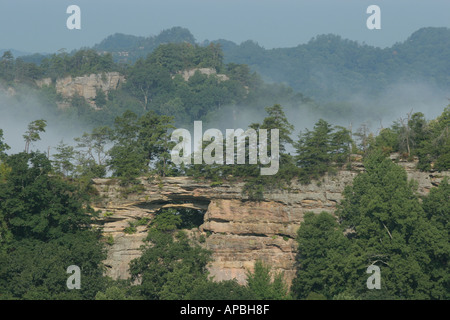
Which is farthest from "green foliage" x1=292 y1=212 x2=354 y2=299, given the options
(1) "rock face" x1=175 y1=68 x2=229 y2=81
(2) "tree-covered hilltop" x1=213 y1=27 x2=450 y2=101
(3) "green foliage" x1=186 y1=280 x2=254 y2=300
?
(2) "tree-covered hilltop" x1=213 y1=27 x2=450 y2=101

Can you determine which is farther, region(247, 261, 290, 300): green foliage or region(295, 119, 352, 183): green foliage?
region(295, 119, 352, 183): green foliage

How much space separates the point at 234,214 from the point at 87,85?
54.6 m

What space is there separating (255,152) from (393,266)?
946 cm

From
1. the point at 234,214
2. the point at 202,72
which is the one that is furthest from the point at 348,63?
the point at 234,214

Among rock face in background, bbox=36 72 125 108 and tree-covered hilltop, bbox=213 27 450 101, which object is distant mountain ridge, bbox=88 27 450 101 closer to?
tree-covered hilltop, bbox=213 27 450 101

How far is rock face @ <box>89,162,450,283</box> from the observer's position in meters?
38.1

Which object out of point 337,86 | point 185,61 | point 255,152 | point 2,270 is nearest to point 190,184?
point 255,152

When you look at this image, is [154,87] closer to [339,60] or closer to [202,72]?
[202,72]

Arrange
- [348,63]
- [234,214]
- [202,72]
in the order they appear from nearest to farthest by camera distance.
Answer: [234,214]
[202,72]
[348,63]

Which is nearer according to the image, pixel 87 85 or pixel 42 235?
pixel 42 235

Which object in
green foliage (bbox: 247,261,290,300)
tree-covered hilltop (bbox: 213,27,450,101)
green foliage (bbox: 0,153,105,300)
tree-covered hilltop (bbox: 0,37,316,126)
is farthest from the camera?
tree-covered hilltop (bbox: 213,27,450,101)

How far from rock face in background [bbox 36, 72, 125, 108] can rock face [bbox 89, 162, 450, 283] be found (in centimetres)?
5183

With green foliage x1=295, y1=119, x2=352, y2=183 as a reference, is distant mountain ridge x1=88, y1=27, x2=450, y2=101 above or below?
above

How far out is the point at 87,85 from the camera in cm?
9012
